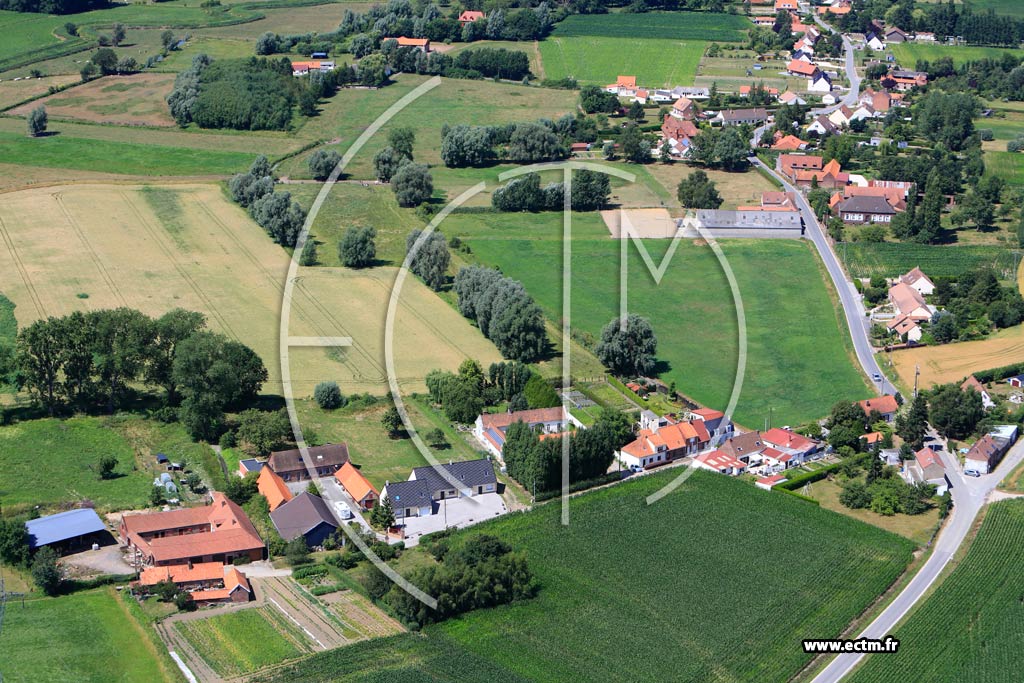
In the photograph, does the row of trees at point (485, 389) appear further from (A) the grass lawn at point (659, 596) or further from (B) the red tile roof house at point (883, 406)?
(B) the red tile roof house at point (883, 406)

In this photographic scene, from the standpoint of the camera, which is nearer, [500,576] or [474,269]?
[500,576]

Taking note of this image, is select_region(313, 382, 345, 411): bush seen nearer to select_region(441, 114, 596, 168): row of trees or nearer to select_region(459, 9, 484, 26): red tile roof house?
select_region(441, 114, 596, 168): row of trees

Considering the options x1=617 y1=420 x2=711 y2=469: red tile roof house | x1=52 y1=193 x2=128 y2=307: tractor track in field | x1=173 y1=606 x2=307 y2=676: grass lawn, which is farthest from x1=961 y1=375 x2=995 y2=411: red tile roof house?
x1=52 y1=193 x2=128 y2=307: tractor track in field

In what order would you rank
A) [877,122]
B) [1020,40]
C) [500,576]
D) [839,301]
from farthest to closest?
[1020,40] → [877,122] → [839,301] → [500,576]

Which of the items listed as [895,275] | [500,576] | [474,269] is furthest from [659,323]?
[500,576]

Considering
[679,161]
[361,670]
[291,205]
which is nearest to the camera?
[361,670]

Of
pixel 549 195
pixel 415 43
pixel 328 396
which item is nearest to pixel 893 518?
pixel 328 396

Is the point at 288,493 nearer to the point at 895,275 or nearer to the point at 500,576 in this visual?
the point at 500,576
